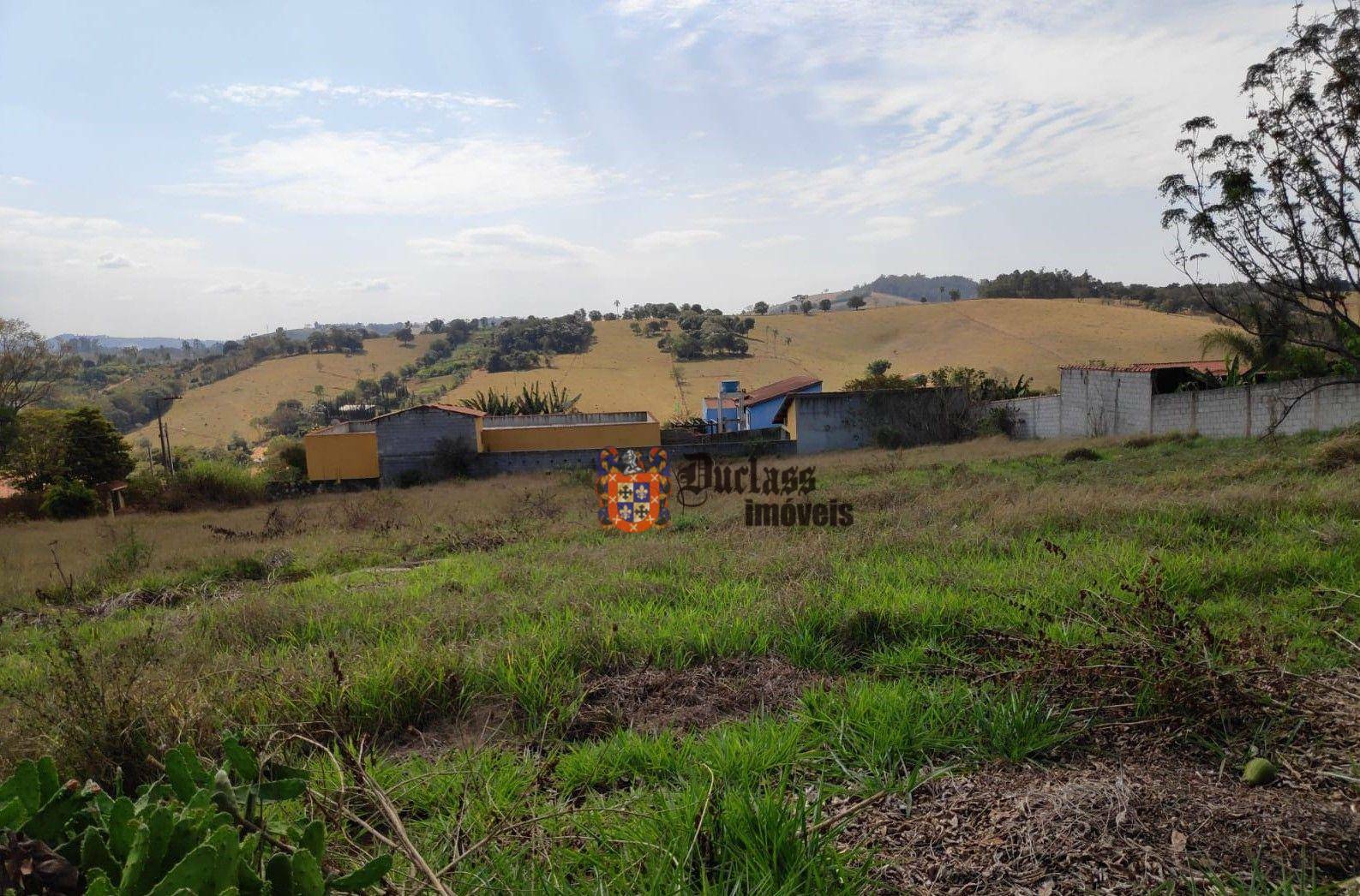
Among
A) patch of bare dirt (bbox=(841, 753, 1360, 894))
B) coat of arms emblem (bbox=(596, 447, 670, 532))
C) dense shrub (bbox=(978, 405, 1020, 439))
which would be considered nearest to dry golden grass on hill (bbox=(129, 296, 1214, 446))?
dense shrub (bbox=(978, 405, 1020, 439))

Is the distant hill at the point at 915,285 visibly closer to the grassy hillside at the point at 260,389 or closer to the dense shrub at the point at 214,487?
the grassy hillside at the point at 260,389

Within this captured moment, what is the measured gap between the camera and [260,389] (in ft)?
230

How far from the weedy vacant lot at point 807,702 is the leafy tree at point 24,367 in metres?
32.1

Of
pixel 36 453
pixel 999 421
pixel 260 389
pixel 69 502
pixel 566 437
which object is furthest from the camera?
pixel 260 389

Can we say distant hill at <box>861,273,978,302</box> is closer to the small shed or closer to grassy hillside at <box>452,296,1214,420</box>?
grassy hillside at <box>452,296,1214,420</box>

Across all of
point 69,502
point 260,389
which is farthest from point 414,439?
point 260,389

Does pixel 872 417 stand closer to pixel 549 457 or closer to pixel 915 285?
pixel 549 457

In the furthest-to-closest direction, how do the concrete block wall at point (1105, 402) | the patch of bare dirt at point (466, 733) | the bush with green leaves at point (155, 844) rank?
1. the concrete block wall at point (1105, 402)
2. the patch of bare dirt at point (466, 733)
3. the bush with green leaves at point (155, 844)

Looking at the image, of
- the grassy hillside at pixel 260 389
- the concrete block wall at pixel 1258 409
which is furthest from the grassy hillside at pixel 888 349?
the concrete block wall at pixel 1258 409

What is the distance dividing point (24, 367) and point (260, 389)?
133 feet

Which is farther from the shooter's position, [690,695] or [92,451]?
[92,451]

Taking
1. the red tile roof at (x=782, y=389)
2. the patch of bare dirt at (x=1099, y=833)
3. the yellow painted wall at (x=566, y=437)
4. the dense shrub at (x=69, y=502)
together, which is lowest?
the dense shrub at (x=69, y=502)

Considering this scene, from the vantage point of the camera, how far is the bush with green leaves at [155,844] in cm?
131

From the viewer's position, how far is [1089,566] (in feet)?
16.6
